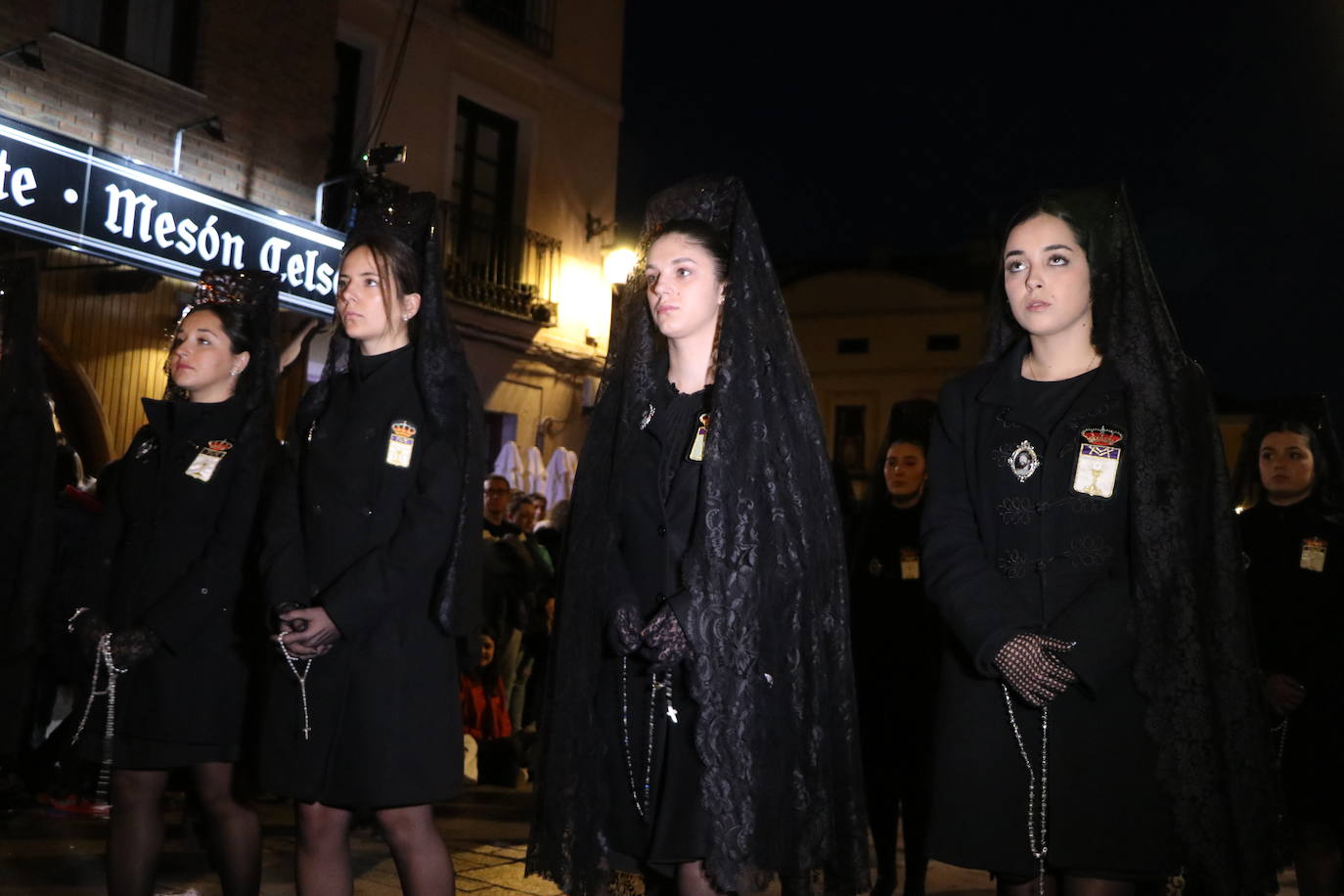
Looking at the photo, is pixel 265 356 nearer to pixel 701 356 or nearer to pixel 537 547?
pixel 701 356

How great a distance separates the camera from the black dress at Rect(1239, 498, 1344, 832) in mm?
4418

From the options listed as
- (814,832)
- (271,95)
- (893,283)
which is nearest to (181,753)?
(814,832)

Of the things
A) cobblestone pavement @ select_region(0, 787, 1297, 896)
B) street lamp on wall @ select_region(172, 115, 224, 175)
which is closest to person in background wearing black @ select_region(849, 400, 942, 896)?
cobblestone pavement @ select_region(0, 787, 1297, 896)

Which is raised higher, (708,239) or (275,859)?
(708,239)

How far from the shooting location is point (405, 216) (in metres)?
3.72

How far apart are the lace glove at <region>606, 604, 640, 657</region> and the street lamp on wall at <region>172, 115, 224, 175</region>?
9.07m

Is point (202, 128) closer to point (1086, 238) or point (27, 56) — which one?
point (27, 56)

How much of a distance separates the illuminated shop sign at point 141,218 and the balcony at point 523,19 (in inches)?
217

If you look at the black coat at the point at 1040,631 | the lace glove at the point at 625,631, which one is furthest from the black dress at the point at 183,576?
the black coat at the point at 1040,631

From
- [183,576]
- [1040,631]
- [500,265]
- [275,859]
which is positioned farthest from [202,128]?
[1040,631]

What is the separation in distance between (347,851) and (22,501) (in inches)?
78.5

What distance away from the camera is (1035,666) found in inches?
109

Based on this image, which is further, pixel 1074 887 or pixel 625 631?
pixel 625 631

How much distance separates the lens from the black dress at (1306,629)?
442cm
